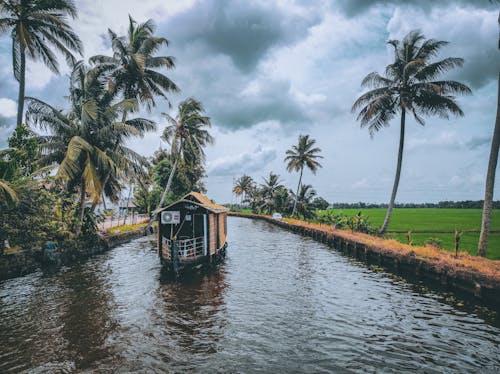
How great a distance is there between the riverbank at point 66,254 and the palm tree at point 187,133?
5.21m

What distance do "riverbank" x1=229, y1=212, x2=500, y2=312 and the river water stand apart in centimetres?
110

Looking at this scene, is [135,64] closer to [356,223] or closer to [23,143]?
[23,143]

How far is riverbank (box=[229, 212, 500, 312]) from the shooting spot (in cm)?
986

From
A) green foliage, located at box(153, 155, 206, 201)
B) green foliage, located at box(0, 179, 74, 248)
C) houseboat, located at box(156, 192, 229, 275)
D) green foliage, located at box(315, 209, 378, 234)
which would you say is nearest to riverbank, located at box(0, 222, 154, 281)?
green foliage, located at box(0, 179, 74, 248)

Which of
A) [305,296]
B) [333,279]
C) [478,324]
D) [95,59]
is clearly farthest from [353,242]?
[95,59]

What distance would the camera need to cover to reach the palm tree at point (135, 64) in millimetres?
Result: 21172

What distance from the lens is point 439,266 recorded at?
→ 12.0 metres

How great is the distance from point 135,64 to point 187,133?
9438 millimetres

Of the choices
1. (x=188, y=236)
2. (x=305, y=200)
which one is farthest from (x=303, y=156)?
(x=188, y=236)

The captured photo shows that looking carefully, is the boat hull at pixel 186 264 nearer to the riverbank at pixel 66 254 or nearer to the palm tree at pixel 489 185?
the riverbank at pixel 66 254

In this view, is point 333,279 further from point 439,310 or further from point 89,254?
point 89,254

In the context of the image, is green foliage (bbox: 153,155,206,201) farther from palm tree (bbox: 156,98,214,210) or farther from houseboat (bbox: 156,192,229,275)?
houseboat (bbox: 156,192,229,275)

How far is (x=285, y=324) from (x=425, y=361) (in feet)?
11.4

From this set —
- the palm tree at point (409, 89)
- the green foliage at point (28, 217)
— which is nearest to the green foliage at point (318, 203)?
the palm tree at point (409, 89)
